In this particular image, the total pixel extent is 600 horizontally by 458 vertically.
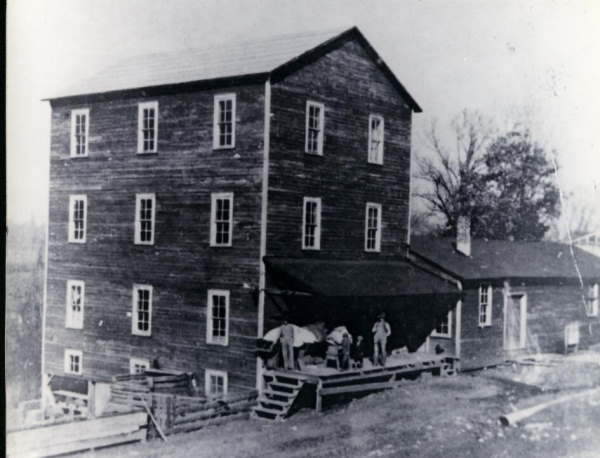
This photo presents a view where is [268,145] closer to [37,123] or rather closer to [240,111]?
[240,111]

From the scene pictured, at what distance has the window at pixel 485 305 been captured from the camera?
22.5 m

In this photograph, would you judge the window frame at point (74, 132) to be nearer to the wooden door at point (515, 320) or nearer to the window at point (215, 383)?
the window at point (215, 383)

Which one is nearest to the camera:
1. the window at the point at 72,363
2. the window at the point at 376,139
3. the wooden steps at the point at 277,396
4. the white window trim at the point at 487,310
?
the wooden steps at the point at 277,396

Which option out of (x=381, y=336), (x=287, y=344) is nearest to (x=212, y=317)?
(x=287, y=344)

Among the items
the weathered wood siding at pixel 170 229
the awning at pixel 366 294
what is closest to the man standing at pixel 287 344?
the awning at pixel 366 294

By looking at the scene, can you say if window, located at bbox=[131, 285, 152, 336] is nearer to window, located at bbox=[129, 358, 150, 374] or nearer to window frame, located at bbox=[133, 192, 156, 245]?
window, located at bbox=[129, 358, 150, 374]

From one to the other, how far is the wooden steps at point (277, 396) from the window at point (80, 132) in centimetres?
→ 720

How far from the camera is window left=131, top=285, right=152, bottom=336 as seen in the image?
19766 millimetres

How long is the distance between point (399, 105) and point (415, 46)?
6.42m

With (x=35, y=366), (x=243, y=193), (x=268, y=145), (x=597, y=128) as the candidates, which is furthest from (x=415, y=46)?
(x=35, y=366)

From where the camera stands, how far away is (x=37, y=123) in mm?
13258

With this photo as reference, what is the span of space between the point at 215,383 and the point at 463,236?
30.8 feet

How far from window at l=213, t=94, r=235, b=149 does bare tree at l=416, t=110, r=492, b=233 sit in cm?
501

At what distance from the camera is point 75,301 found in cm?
2012
